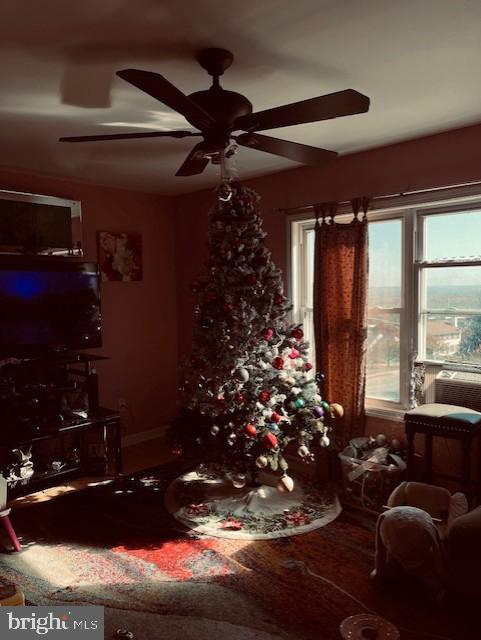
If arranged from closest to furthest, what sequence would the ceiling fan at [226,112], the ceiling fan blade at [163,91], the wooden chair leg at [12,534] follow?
the ceiling fan blade at [163,91], the ceiling fan at [226,112], the wooden chair leg at [12,534]

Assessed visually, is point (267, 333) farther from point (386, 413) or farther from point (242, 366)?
point (386, 413)

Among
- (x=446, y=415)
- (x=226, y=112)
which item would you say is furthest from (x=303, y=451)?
(x=226, y=112)

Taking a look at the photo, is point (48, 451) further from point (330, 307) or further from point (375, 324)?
point (375, 324)

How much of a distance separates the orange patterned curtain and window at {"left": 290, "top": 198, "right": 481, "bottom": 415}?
0.57 feet

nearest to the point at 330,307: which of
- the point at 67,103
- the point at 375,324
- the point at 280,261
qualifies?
the point at 375,324

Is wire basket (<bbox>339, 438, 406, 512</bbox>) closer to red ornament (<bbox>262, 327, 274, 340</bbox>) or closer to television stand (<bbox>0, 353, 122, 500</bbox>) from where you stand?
red ornament (<bbox>262, 327, 274, 340</bbox>)

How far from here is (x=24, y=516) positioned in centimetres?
336

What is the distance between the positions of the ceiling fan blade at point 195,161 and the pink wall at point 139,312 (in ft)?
6.89

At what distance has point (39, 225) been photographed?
4.05m

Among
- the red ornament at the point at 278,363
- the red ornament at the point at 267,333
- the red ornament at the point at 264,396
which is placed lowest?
the red ornament at the point at 264,396

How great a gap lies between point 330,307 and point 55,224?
2414mm

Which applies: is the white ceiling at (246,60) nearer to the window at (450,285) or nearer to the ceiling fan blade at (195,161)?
the ceiling fan blade at (195,161)

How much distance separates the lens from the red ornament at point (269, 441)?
3123mm

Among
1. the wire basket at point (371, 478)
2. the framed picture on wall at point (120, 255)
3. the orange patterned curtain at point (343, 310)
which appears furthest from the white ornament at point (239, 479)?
the framed picture on wall at point (120, 255)
